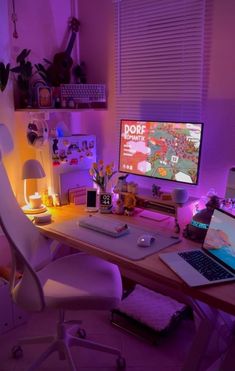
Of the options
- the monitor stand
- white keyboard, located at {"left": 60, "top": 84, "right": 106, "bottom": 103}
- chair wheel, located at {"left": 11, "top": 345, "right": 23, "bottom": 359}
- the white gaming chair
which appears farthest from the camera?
white keyboard, located at {"left": 60, "top": 84, "right": 106, "bottom": 103}

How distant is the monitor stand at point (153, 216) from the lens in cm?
211

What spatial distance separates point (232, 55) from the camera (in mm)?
1907

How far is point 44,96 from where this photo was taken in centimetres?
230

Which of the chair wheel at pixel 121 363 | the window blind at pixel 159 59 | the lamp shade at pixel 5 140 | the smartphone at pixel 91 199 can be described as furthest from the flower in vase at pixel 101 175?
the chair wheel at pixel 121 363

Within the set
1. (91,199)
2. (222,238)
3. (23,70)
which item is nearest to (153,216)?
(91,199)

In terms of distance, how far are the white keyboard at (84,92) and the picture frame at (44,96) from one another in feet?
0.32

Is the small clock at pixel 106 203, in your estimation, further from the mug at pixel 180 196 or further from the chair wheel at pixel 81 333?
the chair wheel at pixel 81 333

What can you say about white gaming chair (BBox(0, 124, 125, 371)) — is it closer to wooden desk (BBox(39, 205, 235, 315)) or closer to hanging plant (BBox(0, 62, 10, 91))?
wooden desk (BBox(39, 205, 235, 315))

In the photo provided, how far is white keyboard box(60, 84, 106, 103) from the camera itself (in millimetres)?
2375

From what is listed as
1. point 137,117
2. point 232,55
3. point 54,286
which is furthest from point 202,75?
point 54,286

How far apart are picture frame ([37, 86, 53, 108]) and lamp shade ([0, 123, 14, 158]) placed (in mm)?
263

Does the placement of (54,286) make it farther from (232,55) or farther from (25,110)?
(232,55)

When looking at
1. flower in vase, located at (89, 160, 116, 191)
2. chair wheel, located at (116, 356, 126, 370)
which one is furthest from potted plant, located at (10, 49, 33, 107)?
chair wheel, located at (116, 356, 126, 370)

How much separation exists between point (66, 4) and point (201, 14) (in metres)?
1.05
